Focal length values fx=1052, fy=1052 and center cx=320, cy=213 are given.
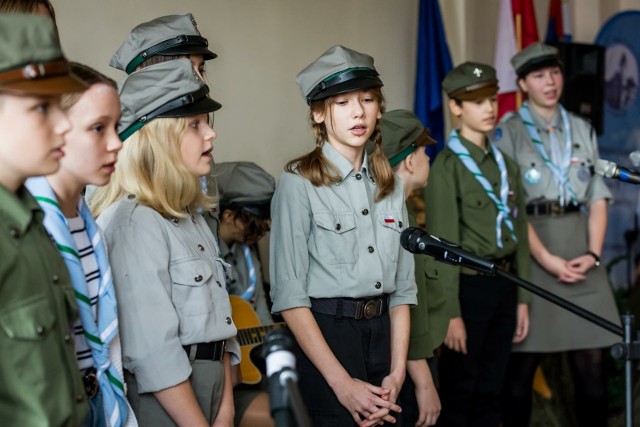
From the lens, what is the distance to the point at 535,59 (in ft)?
16.0

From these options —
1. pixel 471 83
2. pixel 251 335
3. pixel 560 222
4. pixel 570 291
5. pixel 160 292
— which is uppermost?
pixel 471 83

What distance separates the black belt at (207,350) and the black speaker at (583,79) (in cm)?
360

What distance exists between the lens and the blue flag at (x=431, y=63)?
5516mm

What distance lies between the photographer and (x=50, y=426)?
1.86 metres

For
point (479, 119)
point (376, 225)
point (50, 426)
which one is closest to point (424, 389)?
point (376, 225)

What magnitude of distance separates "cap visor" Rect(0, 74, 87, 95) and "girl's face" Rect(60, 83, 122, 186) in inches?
11.7

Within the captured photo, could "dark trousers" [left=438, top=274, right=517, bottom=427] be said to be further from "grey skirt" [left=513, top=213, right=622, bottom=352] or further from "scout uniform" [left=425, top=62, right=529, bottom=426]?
"grey skirt" [left=513, top=213, right=622, bottom=352]

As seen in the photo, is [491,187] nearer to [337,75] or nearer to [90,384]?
[337,75]

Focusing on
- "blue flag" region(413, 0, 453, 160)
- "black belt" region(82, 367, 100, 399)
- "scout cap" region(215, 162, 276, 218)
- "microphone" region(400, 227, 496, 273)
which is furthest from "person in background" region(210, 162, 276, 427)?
"black belt" region(82, 367, 100, 399)

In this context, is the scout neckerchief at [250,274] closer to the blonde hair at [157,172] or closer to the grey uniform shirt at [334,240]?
the grey uniform shirt at [334,240]

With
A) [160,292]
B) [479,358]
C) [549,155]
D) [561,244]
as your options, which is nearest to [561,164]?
[549,155]

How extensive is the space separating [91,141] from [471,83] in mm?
2519

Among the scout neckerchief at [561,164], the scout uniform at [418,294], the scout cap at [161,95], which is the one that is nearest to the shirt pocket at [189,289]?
the scout cap at [161,95]

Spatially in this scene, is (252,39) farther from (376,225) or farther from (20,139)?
(20,139)
